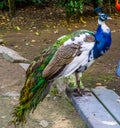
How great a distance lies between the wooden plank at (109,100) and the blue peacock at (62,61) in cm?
31

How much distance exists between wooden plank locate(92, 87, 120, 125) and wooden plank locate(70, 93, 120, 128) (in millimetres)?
34

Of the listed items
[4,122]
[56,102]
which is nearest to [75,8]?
[56,102]

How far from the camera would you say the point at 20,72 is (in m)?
5.60

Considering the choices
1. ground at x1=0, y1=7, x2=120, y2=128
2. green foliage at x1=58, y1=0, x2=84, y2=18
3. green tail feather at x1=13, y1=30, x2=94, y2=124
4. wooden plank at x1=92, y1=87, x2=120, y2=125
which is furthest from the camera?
green foliage at x1=58, y1=0, x2=84, y2=18

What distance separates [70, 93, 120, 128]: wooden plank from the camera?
3061mm

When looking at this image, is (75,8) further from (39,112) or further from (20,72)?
(39,112)

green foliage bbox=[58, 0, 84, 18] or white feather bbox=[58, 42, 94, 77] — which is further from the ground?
white feather bbox=[58, 42, 94, 77]

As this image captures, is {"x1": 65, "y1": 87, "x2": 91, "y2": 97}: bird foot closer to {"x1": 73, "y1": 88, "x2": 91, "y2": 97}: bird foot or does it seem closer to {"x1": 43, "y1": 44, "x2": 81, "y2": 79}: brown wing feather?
{"x1": 73, "y1": 88, "x2": 91, "y2": 97}: bird foot

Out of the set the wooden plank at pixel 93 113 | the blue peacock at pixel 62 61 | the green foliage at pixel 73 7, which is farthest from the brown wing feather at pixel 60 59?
the green foliage at pixel 73 7

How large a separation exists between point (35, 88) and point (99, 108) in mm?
523

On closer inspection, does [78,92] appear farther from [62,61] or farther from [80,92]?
[62,61]

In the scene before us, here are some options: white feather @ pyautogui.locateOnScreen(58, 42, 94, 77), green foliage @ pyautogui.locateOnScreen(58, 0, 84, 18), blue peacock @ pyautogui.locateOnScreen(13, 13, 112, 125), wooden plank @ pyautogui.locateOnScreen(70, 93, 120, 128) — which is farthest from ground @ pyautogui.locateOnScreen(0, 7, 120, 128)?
white feather @ pyautogui.locateOnScreen(58, 42, 94, 77)

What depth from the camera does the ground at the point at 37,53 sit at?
4.15 m

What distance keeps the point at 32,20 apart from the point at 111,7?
78.8 inches
